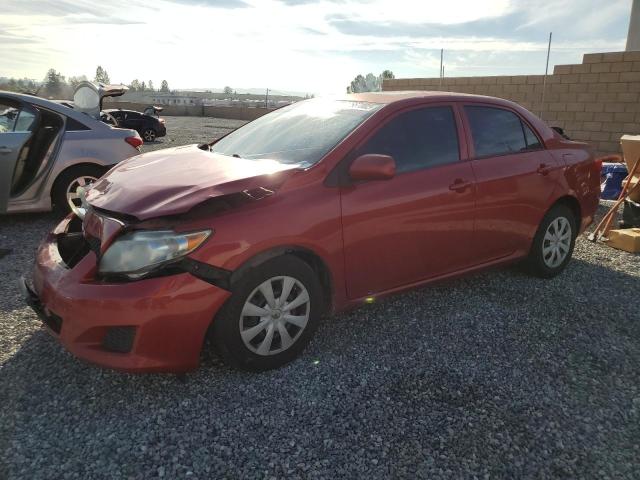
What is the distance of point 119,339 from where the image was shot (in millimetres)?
2555

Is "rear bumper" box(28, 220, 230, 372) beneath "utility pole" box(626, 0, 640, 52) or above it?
beneath

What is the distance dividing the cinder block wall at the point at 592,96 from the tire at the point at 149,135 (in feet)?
44.6

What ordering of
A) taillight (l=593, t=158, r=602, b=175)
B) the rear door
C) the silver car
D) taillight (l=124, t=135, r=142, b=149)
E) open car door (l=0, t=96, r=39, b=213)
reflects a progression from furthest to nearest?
taillight (l=124, t=135, r=142, b=149) < the silver car < open car door (l=0, t=96, r=39, b=213) < taillight (l=593, t=158, r=602, b=175) < the rear door

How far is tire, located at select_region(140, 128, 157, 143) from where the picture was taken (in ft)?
64.6

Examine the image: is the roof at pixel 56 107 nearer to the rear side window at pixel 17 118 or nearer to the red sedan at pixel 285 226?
the rear side window at pixel 17 118

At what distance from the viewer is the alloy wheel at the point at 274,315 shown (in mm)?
2838

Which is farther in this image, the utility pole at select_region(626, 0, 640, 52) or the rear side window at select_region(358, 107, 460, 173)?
the utility pole at select_region(626, 0, 640, 52)

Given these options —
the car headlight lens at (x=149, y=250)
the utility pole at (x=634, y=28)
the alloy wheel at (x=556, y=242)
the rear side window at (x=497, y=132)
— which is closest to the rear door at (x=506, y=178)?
the rear side window at (x=497, y=132)

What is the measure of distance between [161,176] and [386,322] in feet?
6.26

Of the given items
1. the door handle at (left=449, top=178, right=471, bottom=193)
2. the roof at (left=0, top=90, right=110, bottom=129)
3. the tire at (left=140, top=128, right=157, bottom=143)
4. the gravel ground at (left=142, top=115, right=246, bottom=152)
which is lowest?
the gravel ground at (left=142, top=115, right=246, bottom=152)

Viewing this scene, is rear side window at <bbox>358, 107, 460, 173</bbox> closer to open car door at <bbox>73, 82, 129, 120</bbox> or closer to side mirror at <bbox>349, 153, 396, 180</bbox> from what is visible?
side mirror at <bbox>349, 153, 396, 180</bbox>

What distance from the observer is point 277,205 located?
2.84 m

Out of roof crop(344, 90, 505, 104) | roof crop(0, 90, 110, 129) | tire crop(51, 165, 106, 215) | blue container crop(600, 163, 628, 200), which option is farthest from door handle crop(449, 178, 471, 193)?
blue container crop(600, 163, 628, 200)

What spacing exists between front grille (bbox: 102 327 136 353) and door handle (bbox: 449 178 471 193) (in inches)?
94.1
